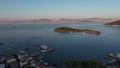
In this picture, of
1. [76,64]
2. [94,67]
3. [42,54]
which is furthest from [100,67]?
[42,54]

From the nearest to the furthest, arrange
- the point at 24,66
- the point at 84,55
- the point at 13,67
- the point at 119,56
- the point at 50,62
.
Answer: the point at 13,67
the point at 24,66
the point at 50,62
the point at 119,56
the point at 84,55

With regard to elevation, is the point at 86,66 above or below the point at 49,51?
above

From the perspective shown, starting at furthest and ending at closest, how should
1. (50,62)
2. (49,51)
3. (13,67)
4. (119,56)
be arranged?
(49,51), (119,56), (50,62), (13,67)

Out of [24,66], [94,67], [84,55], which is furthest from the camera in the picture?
[84,55]

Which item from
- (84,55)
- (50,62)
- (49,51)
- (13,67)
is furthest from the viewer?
(49,51)

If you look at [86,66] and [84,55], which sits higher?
[86,66]

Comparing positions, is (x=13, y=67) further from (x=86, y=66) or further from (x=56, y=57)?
(x=56, y=57)

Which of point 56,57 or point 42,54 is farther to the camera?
point 42,54

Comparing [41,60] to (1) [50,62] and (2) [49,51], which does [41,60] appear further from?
(2) [49,51]

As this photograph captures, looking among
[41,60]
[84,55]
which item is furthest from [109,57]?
[41,60]
